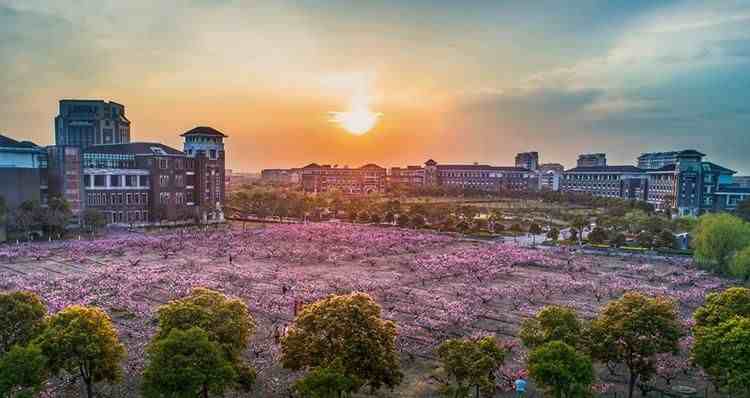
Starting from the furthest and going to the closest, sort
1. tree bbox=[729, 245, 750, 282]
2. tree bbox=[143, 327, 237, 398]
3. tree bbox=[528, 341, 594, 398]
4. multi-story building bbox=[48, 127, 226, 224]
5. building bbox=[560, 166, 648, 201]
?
building bbox=[560, 166, 648, 201] → multi-story building bbox=[48, 127, 226, 224] → tree bbox=[729, 245, 750, 282] → tree bbox=[528, 341, 594, 398] → tree bbox=[143, 327, 237, 398]

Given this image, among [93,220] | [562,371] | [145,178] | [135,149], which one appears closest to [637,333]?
[562,371]

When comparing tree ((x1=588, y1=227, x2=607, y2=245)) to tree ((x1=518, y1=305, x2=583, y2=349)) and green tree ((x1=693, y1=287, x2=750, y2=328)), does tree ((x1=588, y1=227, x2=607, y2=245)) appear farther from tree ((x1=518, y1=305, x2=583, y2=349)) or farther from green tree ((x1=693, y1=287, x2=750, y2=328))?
tree ((x1=518, y1=305, x2=583, y2=349))

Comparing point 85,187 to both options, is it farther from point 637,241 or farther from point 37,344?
point 637,241

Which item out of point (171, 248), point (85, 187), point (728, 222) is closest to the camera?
point (728, 222)

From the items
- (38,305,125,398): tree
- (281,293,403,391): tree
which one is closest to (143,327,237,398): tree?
(38,305,125,398): tree

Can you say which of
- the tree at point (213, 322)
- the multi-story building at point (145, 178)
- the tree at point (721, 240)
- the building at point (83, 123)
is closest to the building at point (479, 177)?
the multi-story building at point (145, 178)

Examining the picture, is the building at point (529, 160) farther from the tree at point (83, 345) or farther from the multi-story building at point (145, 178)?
the tree at point (83, 345)

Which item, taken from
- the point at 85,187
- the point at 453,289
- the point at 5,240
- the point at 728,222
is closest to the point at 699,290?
the point at 728,222
